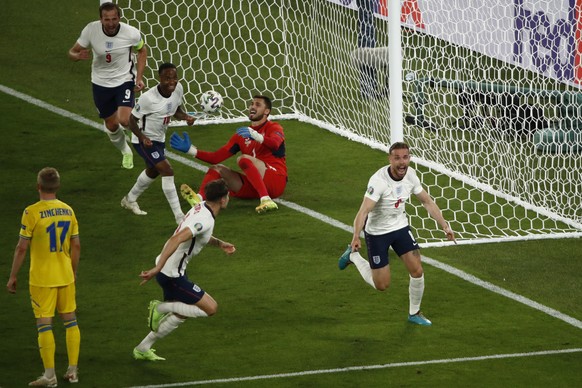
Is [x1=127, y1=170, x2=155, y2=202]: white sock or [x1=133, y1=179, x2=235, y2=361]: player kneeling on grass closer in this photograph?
[x1=133, y1=179, x2=235, y2=361]: player kneeling on grass

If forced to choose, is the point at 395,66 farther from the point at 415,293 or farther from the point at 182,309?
the point at 182,309

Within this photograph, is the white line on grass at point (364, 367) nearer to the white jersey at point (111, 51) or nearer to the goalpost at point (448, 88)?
the goalpost at point (448, 88)

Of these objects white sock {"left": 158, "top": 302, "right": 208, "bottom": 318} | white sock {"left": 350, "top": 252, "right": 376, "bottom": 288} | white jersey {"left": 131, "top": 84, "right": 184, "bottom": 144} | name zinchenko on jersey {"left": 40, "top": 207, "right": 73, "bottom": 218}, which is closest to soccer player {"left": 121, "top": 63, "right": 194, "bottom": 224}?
white jersey {"left": 131, "top": 84, "right": 184, "bottom": 144}

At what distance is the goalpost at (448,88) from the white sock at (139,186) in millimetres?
2692

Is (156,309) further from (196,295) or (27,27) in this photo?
(27,27)

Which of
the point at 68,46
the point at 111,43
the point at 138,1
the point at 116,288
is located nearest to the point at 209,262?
the point at 116,288

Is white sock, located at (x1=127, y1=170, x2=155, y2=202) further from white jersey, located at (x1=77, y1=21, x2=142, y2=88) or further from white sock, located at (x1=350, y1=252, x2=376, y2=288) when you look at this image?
white sock, located at (x1=350, y1=252, x2=376, y2=288)

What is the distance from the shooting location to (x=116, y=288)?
499 inches

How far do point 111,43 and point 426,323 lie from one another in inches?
208

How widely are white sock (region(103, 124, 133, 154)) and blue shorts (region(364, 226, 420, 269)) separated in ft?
15.4

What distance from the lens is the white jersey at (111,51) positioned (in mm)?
14820

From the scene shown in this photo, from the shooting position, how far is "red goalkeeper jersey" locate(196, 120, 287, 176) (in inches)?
587

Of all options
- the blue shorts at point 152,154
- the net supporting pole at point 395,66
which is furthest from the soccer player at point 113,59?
the net supporting pole at point 395,66

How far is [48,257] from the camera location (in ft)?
33.1
